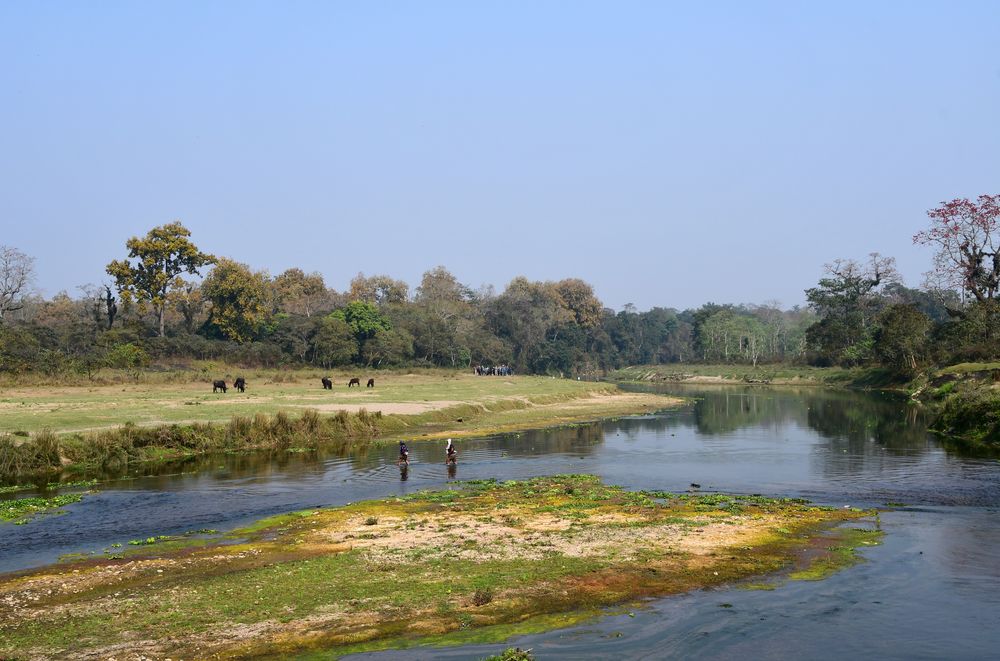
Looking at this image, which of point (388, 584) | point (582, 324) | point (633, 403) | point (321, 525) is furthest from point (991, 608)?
point (582, 324)

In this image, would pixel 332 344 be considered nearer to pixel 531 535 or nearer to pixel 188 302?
pixel 188 302

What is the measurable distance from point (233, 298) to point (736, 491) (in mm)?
83147

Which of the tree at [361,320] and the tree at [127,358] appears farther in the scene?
the tree at [361,320]

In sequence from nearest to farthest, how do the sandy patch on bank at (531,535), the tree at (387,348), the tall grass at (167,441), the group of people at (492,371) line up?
the sandy patch on bank at (531,535) < the tall grass at (167,441) < the tree at (387,348) < the group of people at (492,371)

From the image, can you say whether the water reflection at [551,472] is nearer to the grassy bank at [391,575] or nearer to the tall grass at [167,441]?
the tall grass at [167,441]

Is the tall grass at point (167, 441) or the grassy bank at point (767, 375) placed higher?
the grassy bank at point (767, 375)

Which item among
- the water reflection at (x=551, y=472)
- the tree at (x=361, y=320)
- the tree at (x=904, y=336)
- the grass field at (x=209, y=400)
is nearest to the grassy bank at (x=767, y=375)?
the tree at (x=904, y=336)

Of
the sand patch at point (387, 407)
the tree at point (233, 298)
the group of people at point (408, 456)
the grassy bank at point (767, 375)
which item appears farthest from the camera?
the tree at point (233, 298)

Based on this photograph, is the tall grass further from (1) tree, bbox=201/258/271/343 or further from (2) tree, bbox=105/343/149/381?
(1) tree, bbox=201/258/271/343

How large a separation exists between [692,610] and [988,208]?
7937cm

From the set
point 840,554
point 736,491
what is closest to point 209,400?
point 736,491

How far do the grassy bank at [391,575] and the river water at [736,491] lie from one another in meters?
A: 1.00

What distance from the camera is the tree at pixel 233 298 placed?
327 feet

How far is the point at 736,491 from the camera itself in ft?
92.7
